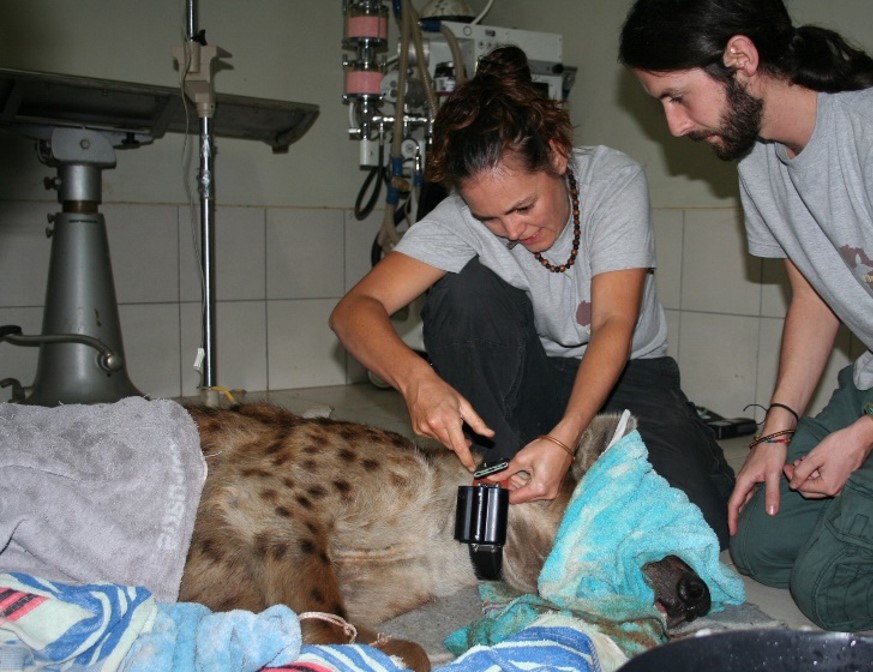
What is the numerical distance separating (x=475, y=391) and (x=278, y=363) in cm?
246

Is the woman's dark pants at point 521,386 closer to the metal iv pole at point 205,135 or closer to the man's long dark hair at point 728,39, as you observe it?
the man's long dark hair at point 728,39

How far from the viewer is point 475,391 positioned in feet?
7.18

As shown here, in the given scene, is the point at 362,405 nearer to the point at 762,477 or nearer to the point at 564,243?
the point at 564,243

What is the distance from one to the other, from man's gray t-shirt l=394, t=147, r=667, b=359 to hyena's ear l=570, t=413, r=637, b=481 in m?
0.37

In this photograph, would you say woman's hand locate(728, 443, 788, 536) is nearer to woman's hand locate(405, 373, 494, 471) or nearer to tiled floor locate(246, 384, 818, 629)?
tiled floor locate(246, 384, 818, 629)

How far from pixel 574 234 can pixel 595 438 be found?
527mm

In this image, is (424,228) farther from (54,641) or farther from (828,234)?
(54,641)

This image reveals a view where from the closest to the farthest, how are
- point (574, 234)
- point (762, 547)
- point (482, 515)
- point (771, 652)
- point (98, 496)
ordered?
point (771, 652), point (98, 496), point (482, 515), point (762, 547), point (574, 234)

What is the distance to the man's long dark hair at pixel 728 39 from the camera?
5.72 ft

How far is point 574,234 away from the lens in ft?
7.18

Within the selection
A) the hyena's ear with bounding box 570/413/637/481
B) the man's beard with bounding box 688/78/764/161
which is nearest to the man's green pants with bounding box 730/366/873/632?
the hyena's ear with bounding box 570/413/637/481

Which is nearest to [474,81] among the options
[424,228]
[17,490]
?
[424,228]

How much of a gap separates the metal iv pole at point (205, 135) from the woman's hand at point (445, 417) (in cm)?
138

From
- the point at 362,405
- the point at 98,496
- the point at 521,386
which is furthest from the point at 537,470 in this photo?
the point at 362,405
